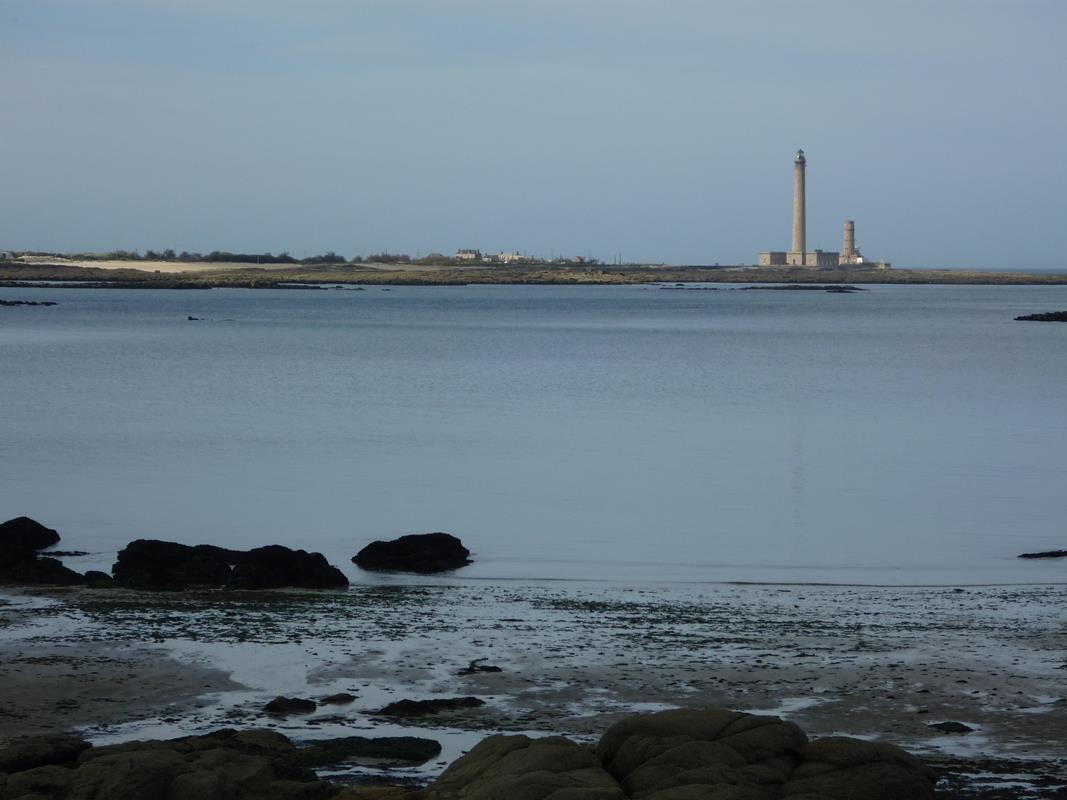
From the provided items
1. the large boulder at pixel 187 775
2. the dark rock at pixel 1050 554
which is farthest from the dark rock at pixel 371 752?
the dark rock at pixel 1050 554

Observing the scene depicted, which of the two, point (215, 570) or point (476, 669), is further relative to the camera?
point (215, 570)

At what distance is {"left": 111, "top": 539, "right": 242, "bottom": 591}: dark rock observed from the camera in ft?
40.2

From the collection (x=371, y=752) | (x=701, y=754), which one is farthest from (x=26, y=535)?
(x=701, y=754)

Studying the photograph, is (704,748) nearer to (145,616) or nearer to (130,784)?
(130,784)

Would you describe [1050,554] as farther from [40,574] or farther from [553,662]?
[40,574]

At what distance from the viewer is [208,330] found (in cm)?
6894

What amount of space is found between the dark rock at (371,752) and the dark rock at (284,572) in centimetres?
456

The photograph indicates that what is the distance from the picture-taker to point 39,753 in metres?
6.95

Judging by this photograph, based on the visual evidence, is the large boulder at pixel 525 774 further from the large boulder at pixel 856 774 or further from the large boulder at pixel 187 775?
the large boulder at pixel 856 774

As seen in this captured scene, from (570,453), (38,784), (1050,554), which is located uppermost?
(38,784)

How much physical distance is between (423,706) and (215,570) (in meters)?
4.72

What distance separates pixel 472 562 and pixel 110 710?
19.7 feet

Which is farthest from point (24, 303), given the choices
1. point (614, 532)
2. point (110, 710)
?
point (110, 710)

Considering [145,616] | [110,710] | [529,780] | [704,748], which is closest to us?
[529,780]
